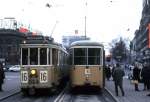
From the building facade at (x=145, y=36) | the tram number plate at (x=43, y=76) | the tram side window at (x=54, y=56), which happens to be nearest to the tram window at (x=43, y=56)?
the tram number plate at (x=43, y=76)

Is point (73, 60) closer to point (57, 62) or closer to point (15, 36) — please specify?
point (57, 62)

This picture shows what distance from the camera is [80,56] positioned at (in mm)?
32312

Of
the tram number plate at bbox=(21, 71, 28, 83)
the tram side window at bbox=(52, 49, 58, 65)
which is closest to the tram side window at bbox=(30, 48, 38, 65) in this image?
the tram number plate at bbox=(21, 71, 28, 83)

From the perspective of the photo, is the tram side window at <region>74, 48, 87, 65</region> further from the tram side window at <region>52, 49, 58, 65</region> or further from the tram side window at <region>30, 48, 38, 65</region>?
the tram side window at <region>30, 48, 38, 65</region>

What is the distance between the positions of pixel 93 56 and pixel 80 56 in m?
0.76

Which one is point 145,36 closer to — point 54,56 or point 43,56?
point 54,56

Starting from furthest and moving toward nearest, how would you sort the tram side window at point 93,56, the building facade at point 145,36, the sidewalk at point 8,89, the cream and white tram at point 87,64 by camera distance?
the building facade at point 145,36 → the tram side window at point 93,56 → the cream and white tram at point 87,64 → the sidewalk at point 8,89

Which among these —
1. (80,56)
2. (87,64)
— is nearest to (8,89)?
(80,56)

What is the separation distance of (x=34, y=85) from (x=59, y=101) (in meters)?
3.81

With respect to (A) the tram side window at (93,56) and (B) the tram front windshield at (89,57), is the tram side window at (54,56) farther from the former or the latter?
(A) the tram side window at (93,56)

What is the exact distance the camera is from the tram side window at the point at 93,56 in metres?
32.0

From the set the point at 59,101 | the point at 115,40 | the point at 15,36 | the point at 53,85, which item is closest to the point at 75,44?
the point at 53,85

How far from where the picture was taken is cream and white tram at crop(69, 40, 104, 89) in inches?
1247

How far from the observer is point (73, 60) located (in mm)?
32250
